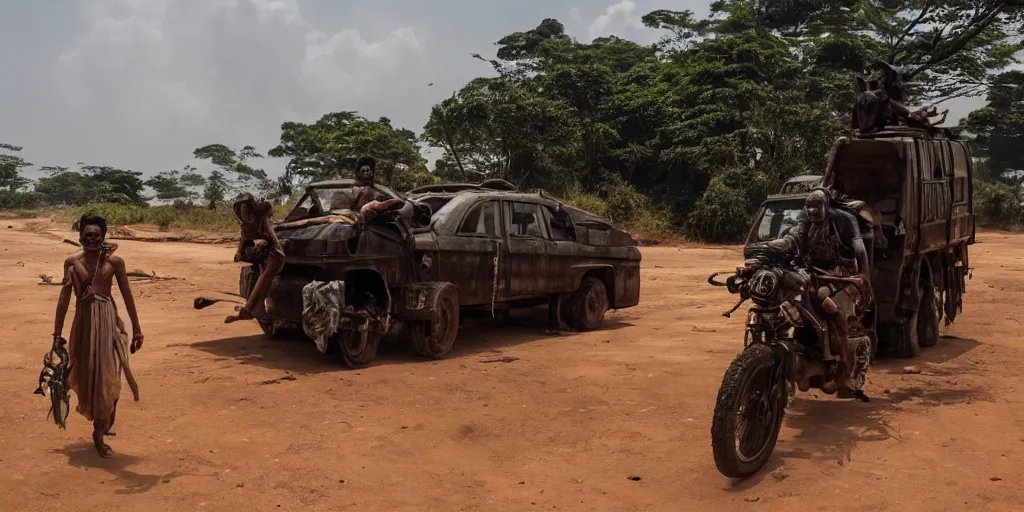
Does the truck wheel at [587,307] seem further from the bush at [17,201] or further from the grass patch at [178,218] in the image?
the bush at [17,201]

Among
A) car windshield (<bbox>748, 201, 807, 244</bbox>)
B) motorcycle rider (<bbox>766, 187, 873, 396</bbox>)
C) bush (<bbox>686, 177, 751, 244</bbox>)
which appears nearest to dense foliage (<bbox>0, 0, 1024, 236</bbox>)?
bush (<bbox>686, 177, 751, 244</bbox>)

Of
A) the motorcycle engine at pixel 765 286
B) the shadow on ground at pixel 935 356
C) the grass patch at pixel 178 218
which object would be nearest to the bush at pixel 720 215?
the grass patch at pixel 178 218

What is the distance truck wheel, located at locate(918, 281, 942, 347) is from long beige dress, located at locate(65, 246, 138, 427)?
8.51 m

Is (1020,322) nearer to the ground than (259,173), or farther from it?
nearer to the ground

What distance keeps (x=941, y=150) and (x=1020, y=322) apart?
3.17m

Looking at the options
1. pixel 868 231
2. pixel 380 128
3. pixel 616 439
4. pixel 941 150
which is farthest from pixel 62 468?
pixel 380 128

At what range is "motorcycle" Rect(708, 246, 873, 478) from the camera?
199 inches

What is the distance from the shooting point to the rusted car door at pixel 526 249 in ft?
34.0

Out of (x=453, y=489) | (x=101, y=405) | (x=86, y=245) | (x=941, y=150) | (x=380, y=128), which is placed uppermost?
(x=380, y=128)

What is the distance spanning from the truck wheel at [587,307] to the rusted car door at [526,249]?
2.33 ft

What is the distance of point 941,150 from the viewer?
10.0 meters

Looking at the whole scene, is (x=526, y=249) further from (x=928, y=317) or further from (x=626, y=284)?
(x=928, y=317)

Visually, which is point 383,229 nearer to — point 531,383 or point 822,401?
point 531,383

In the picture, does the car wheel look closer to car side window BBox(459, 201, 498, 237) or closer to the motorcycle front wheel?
car side window BBox(459, 201, 498, 237)
